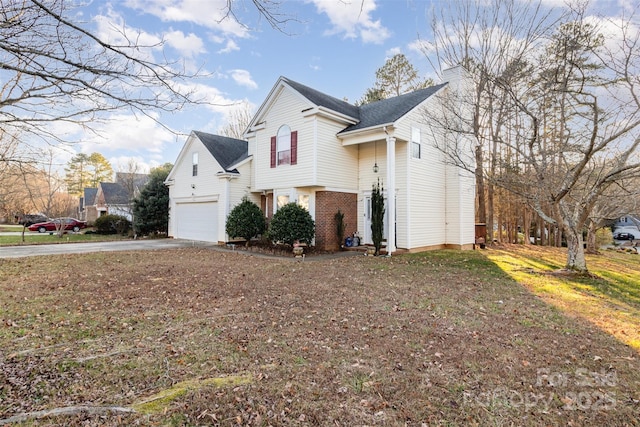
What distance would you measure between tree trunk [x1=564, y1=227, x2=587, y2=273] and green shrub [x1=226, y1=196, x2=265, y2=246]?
11.8m

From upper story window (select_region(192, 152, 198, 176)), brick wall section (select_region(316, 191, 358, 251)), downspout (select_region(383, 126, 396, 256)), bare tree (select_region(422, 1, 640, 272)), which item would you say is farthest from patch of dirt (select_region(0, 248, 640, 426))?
upper story window (select_region(192, 152, 198, 176))

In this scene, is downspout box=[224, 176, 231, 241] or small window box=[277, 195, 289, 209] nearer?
small window box=[277, 195, 289, 209]

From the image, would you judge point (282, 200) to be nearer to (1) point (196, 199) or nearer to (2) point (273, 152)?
(2) point (273, 152)

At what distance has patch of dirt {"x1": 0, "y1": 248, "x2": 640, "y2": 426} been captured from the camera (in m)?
2.87

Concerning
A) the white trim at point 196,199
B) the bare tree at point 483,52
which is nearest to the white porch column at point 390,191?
the bare tree at point 483,52

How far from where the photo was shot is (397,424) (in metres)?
2.66

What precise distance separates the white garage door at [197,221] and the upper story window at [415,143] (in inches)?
415

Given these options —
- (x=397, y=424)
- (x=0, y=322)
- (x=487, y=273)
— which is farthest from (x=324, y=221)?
(x=397, y=424)

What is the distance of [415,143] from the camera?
13992 mm

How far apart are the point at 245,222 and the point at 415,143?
837cm

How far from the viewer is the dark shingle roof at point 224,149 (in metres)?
17.9

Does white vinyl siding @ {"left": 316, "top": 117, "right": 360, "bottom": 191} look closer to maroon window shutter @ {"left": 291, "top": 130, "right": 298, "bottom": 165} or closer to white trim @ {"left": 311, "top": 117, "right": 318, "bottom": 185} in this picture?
white trim @ {"left": 311, "top": 117, "right": 318, "bottom": 185}

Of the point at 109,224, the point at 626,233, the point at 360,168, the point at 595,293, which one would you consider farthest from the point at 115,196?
the point at 626,233

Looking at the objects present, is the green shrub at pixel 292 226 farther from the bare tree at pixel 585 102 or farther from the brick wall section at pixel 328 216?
the bare tree at pixel 585 102
